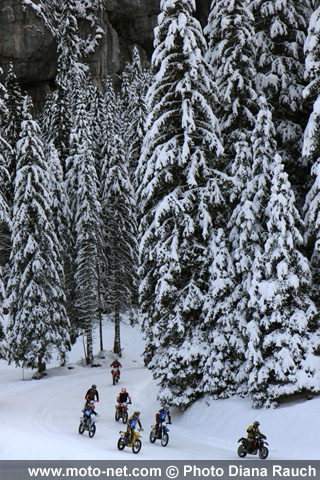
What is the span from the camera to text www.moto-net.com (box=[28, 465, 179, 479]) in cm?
1069

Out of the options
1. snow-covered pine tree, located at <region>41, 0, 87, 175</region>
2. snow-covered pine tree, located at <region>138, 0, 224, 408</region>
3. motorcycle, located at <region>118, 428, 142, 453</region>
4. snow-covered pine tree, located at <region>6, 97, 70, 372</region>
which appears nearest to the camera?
motorcycle, located at <region>118, 428, 142, 453</region>

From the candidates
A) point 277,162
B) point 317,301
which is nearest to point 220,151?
point 277,162

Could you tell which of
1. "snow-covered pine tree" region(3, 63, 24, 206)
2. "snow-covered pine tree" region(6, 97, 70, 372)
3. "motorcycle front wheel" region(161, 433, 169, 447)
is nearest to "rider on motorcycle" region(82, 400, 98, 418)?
"motorcycle front wheel" region(161, 433, 169, 447)

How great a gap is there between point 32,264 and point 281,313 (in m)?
18.0

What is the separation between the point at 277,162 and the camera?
17203 mm

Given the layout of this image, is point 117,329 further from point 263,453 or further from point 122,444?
point 263,453

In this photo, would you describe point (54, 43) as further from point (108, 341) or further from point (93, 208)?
point (108, 341)

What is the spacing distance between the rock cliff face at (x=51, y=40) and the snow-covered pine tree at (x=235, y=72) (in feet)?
164

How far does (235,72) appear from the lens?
20.5 metres

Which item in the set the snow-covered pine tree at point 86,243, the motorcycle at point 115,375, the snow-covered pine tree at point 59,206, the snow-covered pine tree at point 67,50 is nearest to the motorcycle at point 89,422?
the motorcycle at point 115,375

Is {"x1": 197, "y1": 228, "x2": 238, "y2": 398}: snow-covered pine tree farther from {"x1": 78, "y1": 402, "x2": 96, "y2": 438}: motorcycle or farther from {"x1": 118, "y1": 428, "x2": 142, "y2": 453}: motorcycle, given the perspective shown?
{"x1": 118, "y1": 428, "x2": 142, "y2": 453}: motorcycle

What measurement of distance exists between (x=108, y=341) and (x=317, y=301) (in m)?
31.2

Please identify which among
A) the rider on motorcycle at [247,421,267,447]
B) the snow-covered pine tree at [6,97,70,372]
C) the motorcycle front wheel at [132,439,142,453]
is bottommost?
the motorcycle front wheel at [132,439,142,453]

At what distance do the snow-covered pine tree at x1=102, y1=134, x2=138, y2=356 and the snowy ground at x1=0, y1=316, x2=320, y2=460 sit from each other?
463 inches
